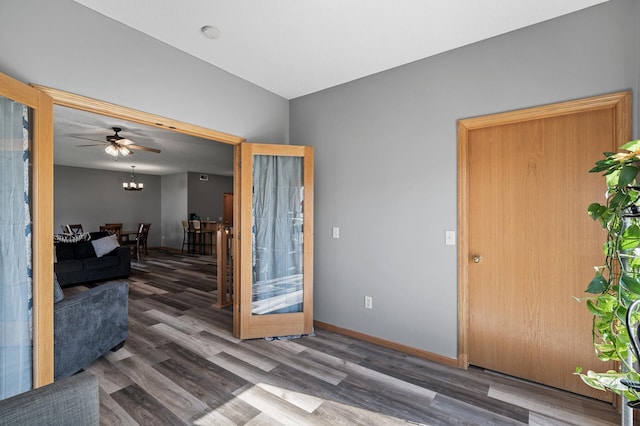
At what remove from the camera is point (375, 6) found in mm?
2027

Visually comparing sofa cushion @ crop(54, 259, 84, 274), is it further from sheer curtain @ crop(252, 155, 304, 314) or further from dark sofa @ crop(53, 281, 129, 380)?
sheer curtain @ crop(252, 155, 304, 314)

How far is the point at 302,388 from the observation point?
7.25 feet

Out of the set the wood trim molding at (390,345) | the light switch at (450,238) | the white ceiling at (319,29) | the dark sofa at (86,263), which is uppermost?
the white ceiling at (319,29)

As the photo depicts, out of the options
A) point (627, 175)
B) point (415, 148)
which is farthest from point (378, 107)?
point (627, 175)

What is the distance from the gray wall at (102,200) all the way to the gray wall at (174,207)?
27 cm

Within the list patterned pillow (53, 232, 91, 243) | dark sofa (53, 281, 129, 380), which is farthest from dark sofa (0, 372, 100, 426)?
patterned pillow (53, 232, 91, 243)

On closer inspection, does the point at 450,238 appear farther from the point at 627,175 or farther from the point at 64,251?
the point at 64,251

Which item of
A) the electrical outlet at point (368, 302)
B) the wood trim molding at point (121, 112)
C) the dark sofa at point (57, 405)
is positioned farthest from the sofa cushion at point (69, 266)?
the dark sofa at point (57, 405)

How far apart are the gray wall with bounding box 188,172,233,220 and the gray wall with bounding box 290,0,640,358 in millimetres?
6935

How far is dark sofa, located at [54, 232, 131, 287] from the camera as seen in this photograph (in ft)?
17.3

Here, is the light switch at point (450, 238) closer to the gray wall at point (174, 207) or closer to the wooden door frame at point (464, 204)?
the wooden door frame at point (464, 204)

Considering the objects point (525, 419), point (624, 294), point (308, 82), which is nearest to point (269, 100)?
point (308, 82)

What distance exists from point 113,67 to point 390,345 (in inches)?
129

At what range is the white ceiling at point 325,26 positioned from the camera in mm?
2014
